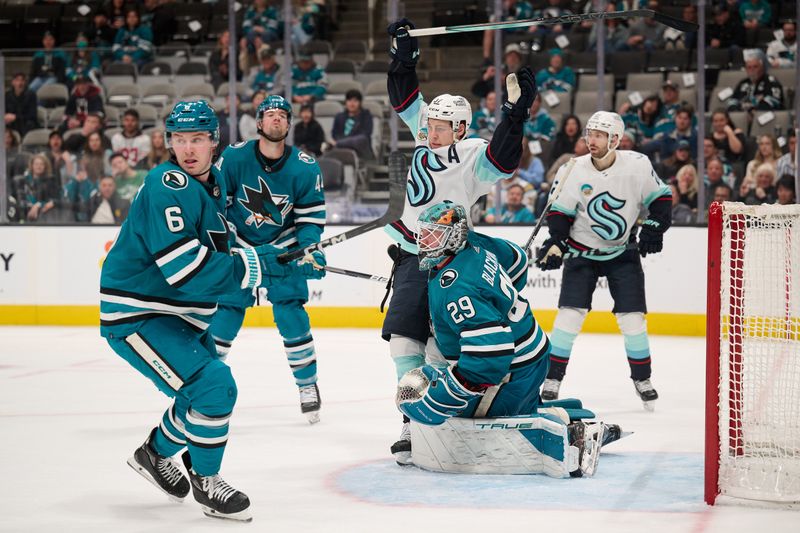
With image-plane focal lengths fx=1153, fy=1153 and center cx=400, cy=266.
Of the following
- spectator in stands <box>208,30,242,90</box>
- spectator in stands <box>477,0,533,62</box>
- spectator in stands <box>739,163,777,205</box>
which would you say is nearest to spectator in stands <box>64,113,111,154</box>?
spectator in stands <box>208,30,242,90</box>

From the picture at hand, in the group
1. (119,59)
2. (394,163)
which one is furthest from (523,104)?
(119,59)

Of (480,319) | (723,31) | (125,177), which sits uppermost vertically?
(723,31)

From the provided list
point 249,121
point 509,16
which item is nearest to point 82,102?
point 249,121

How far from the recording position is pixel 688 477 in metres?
3.80

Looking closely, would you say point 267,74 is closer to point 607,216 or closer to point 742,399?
point 607,216

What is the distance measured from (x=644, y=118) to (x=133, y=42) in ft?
15.3

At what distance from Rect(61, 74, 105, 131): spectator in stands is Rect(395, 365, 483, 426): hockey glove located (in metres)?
6.36

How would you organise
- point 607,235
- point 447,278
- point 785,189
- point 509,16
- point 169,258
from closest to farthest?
point 169,258
point 447,278
point 607,235
point 785,189
point 509,16

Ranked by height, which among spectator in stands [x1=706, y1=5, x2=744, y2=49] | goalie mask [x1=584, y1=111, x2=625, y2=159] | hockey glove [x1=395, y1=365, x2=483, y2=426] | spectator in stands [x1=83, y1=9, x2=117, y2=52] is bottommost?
hockey glove [x1=395, y1=365, x2=483, y2=426]

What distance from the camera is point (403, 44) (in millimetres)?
4527

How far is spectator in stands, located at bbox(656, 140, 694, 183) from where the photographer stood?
8320 millimetres

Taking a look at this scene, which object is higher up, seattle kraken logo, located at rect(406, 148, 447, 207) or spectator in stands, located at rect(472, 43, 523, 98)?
spectator in stands, located at rect(472, 43, 523, 98)

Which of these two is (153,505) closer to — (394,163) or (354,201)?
(394,163)

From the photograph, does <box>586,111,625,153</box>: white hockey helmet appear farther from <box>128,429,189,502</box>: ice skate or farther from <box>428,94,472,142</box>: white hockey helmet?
<box>128,429,189,502</box>: ice skate
